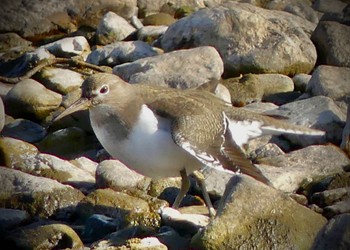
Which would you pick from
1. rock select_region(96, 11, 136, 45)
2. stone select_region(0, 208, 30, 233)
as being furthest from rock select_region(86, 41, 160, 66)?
stone select_region(0, 208, 30, 233)

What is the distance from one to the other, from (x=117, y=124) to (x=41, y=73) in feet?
14.9

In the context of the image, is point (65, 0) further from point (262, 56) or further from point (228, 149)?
point (228, 149)

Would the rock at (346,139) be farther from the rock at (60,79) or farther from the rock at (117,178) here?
the rock at (60,79)

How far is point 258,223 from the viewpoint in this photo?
9.18 metres

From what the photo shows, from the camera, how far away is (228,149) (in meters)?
9.84

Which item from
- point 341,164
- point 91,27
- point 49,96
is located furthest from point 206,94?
point 91,27

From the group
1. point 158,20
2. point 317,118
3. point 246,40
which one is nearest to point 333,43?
point 246,40

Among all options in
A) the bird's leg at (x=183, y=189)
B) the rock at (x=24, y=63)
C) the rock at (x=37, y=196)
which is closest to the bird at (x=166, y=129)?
the bird's leg at (x=183, y=189)

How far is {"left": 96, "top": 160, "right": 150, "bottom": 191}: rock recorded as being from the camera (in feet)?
35.3

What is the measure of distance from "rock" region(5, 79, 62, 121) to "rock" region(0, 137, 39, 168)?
1.14 metres

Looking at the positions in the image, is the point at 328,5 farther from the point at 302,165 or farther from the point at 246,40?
the point at 302,165

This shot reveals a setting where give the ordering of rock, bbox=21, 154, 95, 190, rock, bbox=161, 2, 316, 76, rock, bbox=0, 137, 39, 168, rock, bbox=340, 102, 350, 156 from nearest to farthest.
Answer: rock, bbox=21, 154, 95, 190
rock, bbox=0, 137, 39, 168
rock, bbox=340, 102, 350, 156
rock, bbox=161, 2, 316, 76

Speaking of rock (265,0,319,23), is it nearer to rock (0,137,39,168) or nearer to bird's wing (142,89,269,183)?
rock (0,137,39,168)

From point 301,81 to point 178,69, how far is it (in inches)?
71.1
